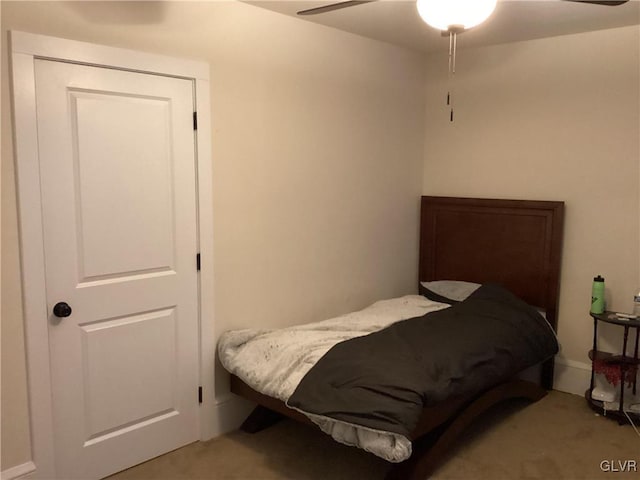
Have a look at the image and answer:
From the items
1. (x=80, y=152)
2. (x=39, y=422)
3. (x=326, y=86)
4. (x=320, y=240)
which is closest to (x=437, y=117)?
(x=326, y=86)

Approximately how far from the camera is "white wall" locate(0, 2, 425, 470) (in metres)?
2.37

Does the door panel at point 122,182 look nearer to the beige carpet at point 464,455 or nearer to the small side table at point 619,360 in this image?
the beige carpet at point 464,455

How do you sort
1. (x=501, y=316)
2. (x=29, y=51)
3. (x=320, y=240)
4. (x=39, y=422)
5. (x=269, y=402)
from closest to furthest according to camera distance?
(x=29, y=51) → (x=39, y=422) → (x=269, y=402) → (x=501, y=316) → (x=320, y=240)

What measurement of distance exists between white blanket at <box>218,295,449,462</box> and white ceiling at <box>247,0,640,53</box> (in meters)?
1.74

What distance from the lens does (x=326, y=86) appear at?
3475 millimetres

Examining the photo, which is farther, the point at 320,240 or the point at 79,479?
the point at 320,240

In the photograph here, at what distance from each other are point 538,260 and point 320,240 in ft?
4.81

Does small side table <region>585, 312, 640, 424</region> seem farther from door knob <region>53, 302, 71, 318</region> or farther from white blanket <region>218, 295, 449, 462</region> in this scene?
door knob <region>53, 302, 71, 318</region>

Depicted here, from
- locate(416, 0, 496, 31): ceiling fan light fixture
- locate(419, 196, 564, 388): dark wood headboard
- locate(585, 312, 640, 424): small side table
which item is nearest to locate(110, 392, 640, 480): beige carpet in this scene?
locate(585, 312, 640, 424): small side table

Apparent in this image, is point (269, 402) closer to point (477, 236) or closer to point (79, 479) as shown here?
point (79, 479)

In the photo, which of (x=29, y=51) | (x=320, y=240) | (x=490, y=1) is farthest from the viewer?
(x=320, y=240)

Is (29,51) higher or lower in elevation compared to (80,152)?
higher

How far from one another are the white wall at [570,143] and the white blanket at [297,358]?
1.27 meters

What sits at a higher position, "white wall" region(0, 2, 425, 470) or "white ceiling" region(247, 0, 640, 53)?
"white ceiling" region(247, 0, 640, 53)
